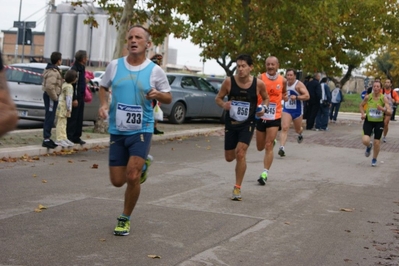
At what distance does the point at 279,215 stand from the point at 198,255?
2541mm

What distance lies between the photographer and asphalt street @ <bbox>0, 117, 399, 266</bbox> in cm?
677

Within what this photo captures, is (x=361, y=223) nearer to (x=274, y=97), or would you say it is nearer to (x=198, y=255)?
(x=198, y=255)

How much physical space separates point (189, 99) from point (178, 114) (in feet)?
2.30

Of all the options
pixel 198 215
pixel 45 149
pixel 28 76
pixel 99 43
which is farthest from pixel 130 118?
pixel 99 43

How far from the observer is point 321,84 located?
98.0ft

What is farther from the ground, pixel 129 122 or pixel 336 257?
pixel 129 122

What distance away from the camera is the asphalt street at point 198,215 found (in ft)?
22.2

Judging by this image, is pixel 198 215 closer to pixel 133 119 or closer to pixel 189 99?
pixel 133 119

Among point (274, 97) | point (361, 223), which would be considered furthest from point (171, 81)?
point (361, 223)

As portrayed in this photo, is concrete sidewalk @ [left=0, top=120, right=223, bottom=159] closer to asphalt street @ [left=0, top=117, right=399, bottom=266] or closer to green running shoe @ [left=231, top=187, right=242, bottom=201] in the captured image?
asphalt street @ [left=0, top=117, right=399, bottom=266]

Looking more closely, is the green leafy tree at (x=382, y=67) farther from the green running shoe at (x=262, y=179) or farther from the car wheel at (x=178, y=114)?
the green running shoe at (x=262, y=179)

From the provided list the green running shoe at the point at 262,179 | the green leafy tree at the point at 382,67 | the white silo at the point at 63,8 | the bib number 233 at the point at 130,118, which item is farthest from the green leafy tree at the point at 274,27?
the green leafy tree at the point at 382,67

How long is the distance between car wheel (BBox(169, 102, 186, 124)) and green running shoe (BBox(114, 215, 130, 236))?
55.7ft

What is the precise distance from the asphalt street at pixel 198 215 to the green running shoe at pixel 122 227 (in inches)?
2.8
